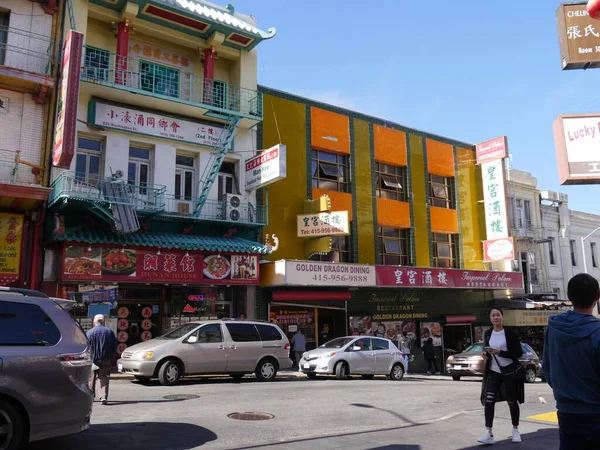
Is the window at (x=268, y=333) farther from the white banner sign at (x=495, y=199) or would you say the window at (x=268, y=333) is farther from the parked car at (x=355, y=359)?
the white banner sign at (x=495, y=199)

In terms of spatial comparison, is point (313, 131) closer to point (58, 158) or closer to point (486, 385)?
point (58, 158)

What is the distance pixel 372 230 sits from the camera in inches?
1025

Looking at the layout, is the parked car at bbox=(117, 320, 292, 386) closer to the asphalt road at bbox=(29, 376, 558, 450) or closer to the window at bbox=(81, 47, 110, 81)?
the asphalt road at bbox=(29, 376, 558, 450)

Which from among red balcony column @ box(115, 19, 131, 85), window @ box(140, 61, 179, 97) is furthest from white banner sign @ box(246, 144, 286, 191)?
red balcony column @ box(115, 19, 131, 85)

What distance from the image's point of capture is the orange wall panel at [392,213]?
87.6ft

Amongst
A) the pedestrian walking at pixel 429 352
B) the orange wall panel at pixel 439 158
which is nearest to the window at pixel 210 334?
the pedestrian walking at pixel 429 352

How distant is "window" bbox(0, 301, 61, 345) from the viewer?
5.87 meters

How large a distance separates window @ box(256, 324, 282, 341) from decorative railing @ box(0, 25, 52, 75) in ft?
35.1

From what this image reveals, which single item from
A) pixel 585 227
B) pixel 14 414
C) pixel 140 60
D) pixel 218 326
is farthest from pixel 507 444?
pixel 585 227

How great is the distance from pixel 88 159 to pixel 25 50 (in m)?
3.89

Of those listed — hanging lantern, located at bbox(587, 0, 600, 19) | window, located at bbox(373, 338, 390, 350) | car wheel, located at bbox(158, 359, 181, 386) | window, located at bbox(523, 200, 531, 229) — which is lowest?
car wheel, located at bbox(158, 359, 181, 386)

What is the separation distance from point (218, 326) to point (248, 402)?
14.0ft

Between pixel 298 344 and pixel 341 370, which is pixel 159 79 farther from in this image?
pixel 341 370

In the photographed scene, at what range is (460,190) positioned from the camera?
1201 inches
